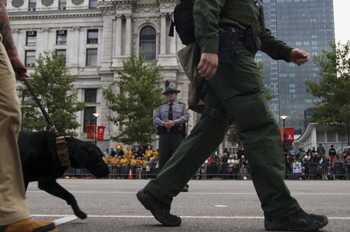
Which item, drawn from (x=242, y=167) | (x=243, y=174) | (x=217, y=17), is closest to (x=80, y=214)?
(x=217, y=17)

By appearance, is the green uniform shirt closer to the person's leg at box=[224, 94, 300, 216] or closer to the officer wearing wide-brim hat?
the person's leg at box=[224, 94, 300, 216]

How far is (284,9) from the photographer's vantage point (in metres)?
121

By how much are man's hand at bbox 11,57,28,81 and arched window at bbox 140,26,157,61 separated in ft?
169

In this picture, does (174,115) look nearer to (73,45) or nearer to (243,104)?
(243,104)

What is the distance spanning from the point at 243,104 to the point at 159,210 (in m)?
0.97

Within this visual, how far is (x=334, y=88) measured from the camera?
33438 millimetres

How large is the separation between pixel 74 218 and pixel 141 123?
34257mm

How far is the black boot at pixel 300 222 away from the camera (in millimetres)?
3021

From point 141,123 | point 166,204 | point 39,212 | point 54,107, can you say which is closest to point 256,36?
point 166,204

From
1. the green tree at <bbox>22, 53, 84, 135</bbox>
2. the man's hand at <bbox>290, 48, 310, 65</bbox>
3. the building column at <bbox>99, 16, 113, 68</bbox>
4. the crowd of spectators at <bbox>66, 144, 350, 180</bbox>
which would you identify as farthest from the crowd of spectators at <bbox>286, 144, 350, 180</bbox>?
the building column at <bbox>99, 16, 113, 68</bbox>

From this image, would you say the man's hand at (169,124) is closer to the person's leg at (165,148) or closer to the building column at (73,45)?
the person's leg at (165,148)

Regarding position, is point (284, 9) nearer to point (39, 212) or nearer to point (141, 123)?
point (141, 123)

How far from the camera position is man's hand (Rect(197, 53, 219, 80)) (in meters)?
3.13

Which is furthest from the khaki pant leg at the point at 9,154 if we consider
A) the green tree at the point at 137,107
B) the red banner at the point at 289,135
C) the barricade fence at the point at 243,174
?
the green tree at the point at 137,107
